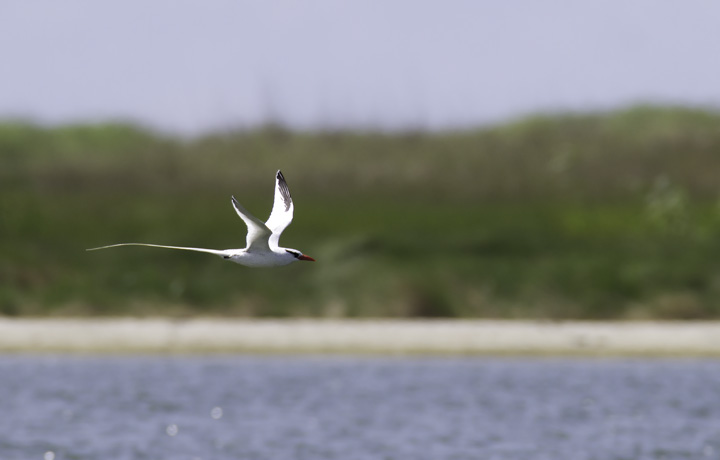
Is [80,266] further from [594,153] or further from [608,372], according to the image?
[594,153]

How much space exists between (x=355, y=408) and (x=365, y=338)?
8416mm

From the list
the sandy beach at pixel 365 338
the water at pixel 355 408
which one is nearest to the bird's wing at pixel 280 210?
the water at pixel 355 408

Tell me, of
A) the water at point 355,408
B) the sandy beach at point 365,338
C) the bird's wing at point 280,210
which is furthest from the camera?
the sandy beach at point 365,338

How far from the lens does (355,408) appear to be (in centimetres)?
2884

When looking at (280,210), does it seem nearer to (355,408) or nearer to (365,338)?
(355,408)

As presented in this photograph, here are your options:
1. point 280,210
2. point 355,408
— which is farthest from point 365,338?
point 280,210

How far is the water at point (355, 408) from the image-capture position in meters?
23.9

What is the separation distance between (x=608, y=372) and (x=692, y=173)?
2320cm

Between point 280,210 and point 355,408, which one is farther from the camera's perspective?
point 355,408

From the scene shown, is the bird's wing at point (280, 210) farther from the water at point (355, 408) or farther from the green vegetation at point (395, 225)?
the green vegetation at point (395, 225)

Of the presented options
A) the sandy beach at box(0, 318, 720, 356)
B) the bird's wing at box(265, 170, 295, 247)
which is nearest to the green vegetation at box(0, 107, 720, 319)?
the sandy beach at box(0, 318, 720, 356)

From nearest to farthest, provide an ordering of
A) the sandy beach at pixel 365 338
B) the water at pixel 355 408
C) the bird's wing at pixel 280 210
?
the bird's wing at pixel 280 210, the water at pixel 355 408, the sandy beach at pixel 365 338

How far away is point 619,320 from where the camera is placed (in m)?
40.4

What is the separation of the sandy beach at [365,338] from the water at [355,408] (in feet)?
1.43
